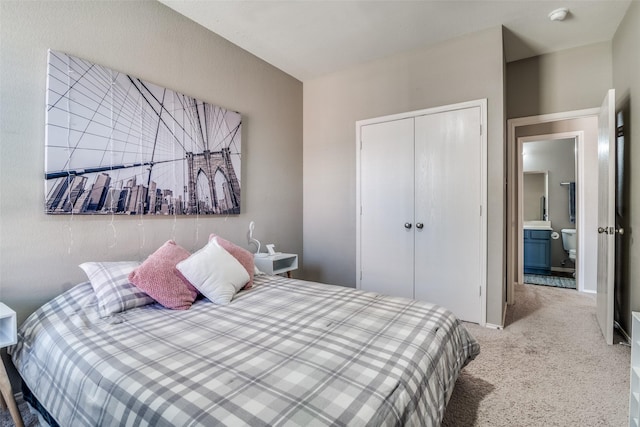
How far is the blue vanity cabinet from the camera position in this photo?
4.85 m

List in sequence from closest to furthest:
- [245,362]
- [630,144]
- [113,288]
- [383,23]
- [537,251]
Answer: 1. [245,362]
2. [113,288]
3. [630,144]
4. [383,23]
5. [537,251]

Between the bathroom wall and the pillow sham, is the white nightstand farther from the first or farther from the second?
the bathroom wall

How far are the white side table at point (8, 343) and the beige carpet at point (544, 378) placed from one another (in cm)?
206

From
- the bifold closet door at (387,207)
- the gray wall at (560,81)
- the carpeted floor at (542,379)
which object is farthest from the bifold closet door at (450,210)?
the gray wall at (560,81)

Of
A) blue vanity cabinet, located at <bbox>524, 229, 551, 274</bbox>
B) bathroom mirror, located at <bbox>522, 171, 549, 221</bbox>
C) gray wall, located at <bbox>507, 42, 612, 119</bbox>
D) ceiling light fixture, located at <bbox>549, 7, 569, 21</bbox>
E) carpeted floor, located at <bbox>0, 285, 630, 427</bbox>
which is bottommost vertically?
carpeted floor, located at <bbox>0, 285, 630, 427</bbox>

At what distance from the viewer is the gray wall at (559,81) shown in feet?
9.59

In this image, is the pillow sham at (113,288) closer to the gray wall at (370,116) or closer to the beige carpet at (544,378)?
the beige carpet at (544,378)

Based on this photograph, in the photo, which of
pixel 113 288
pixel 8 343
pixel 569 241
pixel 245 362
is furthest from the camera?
pixel 569 241

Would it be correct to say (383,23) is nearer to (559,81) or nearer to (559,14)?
(559,14)

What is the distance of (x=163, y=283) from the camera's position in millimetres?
1753

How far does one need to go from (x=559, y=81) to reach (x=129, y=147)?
13.5ft

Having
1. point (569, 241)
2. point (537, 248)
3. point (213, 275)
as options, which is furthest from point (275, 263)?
point (569, 241)

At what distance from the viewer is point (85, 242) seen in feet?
6.26

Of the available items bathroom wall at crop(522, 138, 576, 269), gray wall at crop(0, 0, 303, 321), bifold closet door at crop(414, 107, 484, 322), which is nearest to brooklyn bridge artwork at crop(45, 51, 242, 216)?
gray wall at crop(0, 0, 303, 321)
